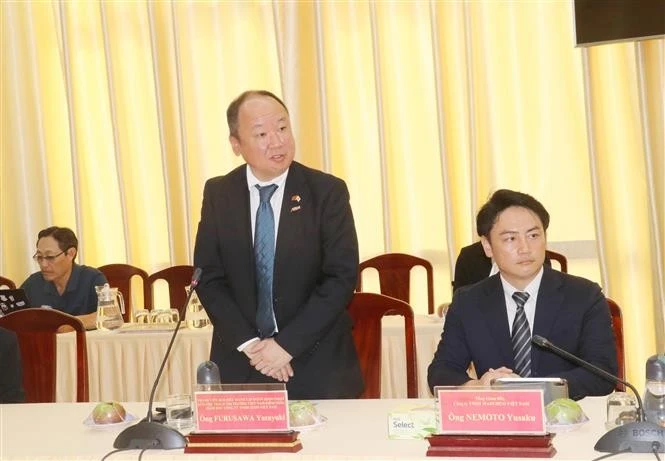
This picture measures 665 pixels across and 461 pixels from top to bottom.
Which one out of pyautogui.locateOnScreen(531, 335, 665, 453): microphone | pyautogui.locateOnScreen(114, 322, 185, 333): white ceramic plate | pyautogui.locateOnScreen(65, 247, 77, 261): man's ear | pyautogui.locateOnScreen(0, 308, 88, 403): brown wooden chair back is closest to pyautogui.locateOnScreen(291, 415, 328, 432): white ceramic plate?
pyautogui.locateOnScreen(531, 335, 665, 453): microphone

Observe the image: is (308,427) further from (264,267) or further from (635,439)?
(635,439)

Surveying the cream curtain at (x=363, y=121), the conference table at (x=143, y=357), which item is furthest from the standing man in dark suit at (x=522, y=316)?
the cream curtain at (x=363, y=121)

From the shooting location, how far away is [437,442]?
2215 millimetres

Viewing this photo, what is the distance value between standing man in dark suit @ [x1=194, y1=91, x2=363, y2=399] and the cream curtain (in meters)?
3.29

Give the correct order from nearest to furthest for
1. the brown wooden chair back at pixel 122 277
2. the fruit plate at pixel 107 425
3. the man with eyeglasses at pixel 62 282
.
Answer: the fruit plate at pixel 107 425 < the man with eyeglasses at pixel 62 282 < the brown wooden chair back at pixel 122 277

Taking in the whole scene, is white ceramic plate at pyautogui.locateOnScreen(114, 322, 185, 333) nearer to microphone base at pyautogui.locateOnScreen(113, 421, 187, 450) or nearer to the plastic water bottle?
microphone base at pyautogui.locateOnScreen(113, 421, 187, 450)

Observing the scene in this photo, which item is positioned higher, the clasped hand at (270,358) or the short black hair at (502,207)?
the short black hair at (502,207)

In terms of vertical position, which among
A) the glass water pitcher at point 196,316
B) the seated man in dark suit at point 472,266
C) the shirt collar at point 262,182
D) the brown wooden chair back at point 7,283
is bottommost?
the glass water pitcher at point 196,316

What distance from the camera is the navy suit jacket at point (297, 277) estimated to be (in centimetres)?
303

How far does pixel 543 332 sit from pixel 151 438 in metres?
1.21

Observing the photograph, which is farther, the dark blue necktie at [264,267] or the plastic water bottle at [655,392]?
the dark blue necktie at [264,267]

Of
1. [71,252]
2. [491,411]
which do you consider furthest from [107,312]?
[491,411]

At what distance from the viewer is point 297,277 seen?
3.04m

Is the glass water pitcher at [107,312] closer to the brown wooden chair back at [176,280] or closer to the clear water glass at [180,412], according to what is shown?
the brown wooden chair back at [176,280]
